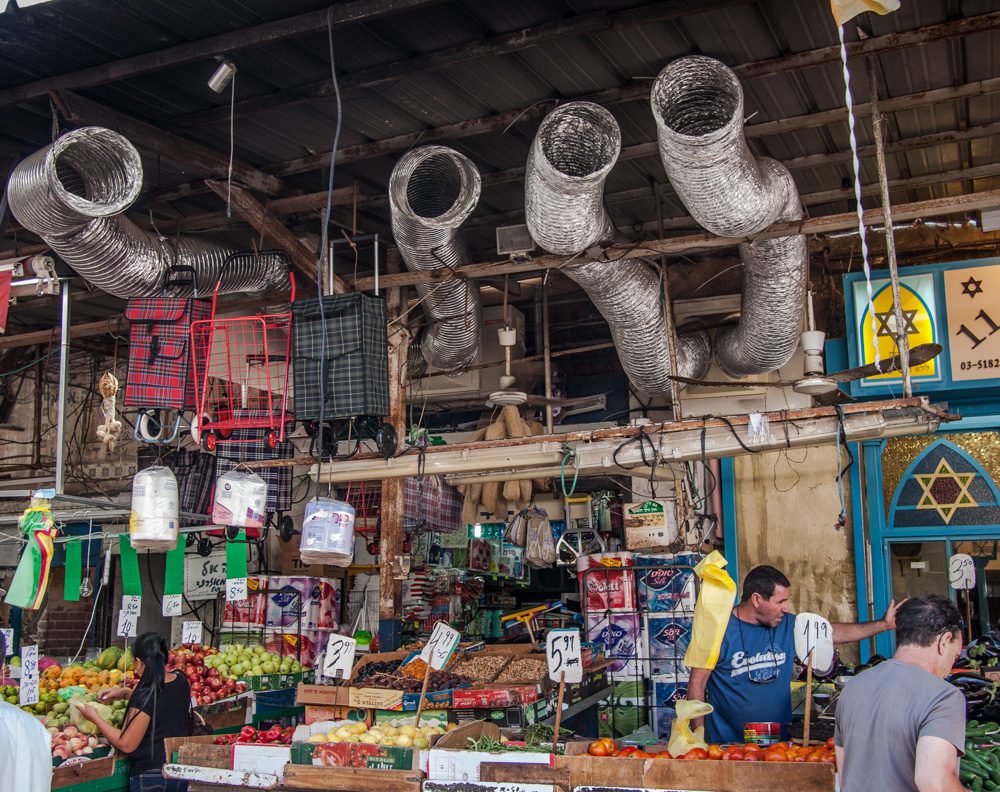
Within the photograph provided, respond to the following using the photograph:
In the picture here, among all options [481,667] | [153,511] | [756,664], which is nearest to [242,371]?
[153,511]

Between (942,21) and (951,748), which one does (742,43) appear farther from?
(951,748)

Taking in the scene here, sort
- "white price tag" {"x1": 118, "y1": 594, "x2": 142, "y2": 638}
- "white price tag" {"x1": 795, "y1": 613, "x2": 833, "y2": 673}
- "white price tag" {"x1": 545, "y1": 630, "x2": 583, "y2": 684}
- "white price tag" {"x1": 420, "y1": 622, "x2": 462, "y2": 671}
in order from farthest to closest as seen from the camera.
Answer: "white price tag" {"x1": 118, "y1": 594, "x2": 142, "y2": 638}, "white price tag" {"x1": 420, "y1": 622, "x2": 462, "y2": 671}, "white price tag" {"x1": 545, "y1": 630, "x2": 583, "y2": 684}, "white price tag" {"x1": 795, "y1": 613, "x2": 833, "y2": 673}

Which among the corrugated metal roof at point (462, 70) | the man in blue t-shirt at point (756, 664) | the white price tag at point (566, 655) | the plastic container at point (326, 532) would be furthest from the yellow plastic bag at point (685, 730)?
the corrugated metal roof at point (462, 70)

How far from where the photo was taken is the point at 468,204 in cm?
679

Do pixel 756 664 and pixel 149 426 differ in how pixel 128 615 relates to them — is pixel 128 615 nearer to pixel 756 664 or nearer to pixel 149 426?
pixel 149 426

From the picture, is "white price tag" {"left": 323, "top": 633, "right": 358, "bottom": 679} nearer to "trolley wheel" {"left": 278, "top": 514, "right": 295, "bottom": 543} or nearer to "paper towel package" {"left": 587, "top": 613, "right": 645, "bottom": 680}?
"trolley wheel" {"left": 278, "top": 514, "right": 295, "bottom": 543}

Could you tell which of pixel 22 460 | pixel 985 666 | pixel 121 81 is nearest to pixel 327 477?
pixel 121 81

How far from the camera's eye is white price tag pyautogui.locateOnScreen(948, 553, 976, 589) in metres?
8.85

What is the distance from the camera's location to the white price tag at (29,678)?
7137mm

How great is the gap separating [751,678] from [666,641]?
132 inches

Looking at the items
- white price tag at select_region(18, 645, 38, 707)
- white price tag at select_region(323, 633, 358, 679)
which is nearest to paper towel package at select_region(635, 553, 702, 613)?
white price tag at select_region(323, 633, 358, 679)

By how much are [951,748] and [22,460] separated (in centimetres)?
1229

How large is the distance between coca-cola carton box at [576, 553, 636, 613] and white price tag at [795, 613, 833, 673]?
11.3 ft

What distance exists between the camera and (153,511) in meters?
6.47
